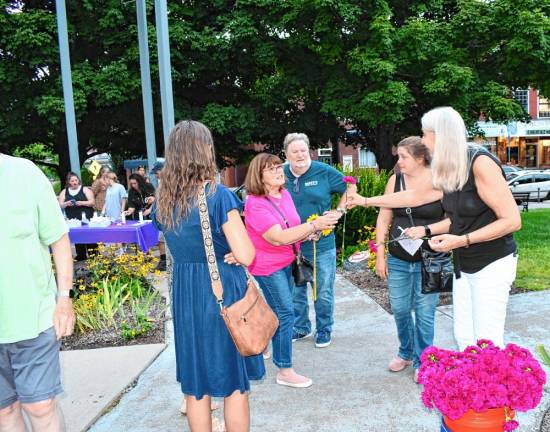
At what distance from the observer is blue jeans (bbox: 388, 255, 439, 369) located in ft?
12.5

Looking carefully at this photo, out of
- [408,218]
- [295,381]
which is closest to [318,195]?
[408,218]

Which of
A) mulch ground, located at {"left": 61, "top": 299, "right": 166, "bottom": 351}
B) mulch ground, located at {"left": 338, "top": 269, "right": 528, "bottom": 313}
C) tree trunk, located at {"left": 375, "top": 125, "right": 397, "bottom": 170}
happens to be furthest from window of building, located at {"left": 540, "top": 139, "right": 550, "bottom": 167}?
mulch ground, located at {"left": 61, "top": 299, "right": 166, "bottom": 351}

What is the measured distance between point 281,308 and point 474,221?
1.53 metres

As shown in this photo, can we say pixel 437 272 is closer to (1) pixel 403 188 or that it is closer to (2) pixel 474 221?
(1) pixel 403 188

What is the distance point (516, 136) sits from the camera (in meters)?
44.1

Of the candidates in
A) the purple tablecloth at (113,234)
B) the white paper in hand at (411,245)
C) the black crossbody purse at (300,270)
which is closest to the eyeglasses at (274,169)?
the black crossbody purse at (300,270)

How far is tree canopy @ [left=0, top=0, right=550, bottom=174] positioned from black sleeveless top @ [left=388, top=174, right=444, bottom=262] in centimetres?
1197

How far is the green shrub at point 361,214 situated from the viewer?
30.6 feet

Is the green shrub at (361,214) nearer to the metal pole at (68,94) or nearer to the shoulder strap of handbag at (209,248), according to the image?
the metal pole at (68,94)

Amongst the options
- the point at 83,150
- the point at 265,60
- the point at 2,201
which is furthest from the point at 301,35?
the point at 2,201

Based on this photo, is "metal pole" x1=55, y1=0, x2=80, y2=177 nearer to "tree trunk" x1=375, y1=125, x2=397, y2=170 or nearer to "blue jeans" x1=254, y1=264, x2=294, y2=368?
"blue jeans" x1=254, y1=264, x2=294, y2=368

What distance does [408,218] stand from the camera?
377 cm

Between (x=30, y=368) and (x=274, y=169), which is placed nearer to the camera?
(x=30, y=368)

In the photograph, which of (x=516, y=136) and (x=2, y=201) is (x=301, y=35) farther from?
(x=516, y=136)
